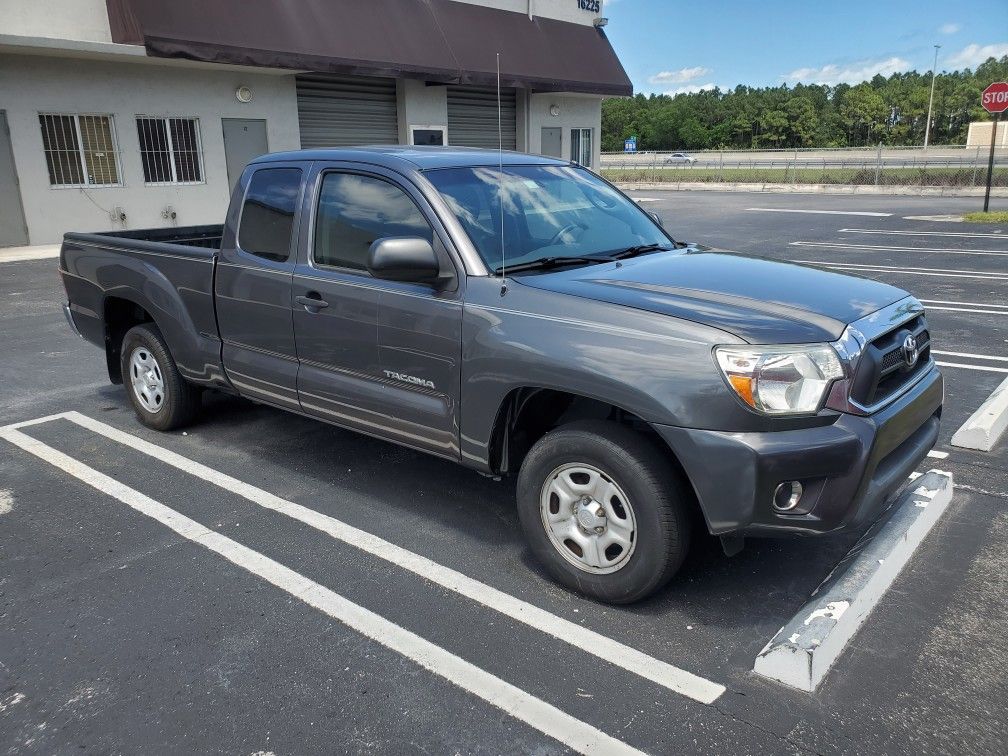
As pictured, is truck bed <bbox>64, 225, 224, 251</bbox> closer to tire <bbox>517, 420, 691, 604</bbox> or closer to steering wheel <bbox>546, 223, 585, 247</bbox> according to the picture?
steering wheel <bbox>546, 223, 585, 247</bbox>

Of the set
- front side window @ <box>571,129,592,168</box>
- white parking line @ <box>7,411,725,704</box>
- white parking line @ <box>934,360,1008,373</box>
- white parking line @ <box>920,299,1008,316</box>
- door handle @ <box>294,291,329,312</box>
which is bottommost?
white parking line @ <box>920,299,1008,316</box>

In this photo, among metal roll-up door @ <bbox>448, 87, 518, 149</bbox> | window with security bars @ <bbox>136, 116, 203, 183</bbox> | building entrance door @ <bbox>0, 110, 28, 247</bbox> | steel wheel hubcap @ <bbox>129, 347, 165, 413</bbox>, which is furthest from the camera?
metal roll-up door @ <bbox>448, 87, 518, 149</bbox>

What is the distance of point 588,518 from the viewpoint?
135 inches

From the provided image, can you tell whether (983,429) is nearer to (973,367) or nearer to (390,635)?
(973,367)

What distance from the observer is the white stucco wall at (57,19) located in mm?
14492

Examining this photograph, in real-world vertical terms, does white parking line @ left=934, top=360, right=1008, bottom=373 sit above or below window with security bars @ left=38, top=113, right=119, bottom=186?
below

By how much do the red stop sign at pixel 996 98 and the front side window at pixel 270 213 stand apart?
21.1 m

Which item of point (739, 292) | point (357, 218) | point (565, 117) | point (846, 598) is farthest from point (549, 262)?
point (565, 117)

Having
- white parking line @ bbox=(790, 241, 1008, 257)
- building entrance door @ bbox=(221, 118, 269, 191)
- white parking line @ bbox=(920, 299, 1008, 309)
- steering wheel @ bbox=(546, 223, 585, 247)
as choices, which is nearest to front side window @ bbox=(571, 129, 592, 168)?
building entrance door @ bbox=(221, 118, 269, 191)

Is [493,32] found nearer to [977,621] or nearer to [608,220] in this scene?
[608,220]

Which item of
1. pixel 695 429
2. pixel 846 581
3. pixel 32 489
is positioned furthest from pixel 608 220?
pixel 32 489

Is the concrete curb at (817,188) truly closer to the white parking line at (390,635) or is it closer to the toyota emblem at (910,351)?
the toyota emblem at (910,351)

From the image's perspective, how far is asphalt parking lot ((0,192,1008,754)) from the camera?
278cm

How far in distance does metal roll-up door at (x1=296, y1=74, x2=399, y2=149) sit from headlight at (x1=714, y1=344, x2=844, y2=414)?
18.2 metres
